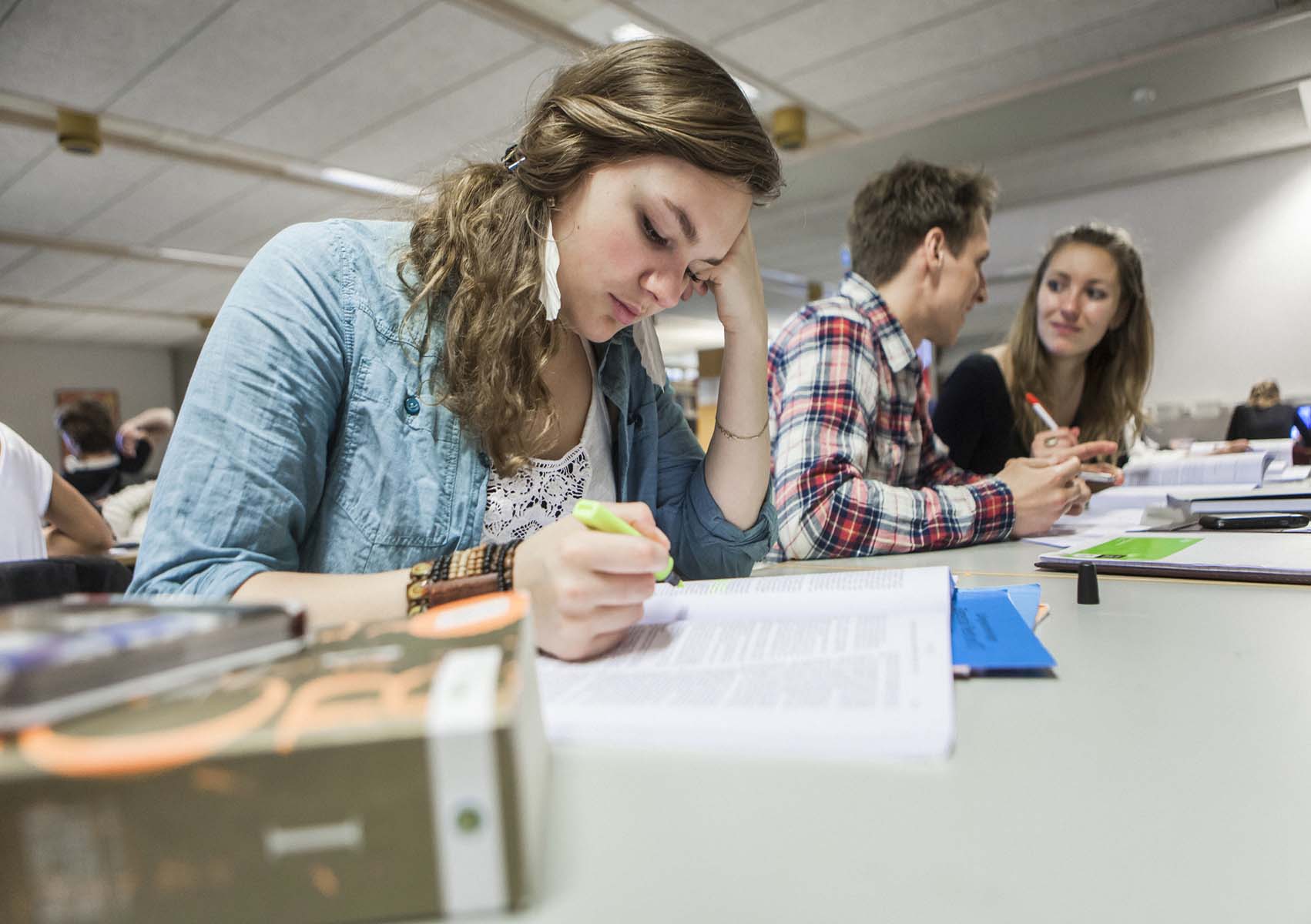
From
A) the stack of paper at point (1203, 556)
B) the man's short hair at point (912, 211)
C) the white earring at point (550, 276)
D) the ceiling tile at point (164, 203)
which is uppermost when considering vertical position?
the ceiling tile at point (164, 203)

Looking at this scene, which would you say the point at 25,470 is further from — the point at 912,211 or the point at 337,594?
the point at 912,211

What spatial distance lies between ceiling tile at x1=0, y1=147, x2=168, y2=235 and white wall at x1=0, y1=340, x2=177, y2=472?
3.94 meters

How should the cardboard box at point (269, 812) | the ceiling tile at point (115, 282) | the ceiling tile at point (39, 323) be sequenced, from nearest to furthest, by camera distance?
the cardboard box at point (269, 812) < the ceiling tile at point (115, 282) < the ceiling tile at point (39, 323)

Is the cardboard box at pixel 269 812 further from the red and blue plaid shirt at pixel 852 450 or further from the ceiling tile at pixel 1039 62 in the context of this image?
the ceiling tile at pixel 1039 62

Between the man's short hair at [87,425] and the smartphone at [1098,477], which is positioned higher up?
the man's short hair at [87,425]

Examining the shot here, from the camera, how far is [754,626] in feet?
2.11

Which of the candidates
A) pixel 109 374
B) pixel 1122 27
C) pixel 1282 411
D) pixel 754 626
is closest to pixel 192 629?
pixel 754 626

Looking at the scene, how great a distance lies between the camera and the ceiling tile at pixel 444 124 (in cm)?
371

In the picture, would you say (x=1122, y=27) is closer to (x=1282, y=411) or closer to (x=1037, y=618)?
(x=1282, y=411)

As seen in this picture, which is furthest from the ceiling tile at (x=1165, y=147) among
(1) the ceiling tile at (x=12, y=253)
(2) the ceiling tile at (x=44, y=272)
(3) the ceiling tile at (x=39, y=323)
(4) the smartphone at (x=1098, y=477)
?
(3) the ceiling tile at (x=39, y=323)

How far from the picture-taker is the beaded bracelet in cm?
58

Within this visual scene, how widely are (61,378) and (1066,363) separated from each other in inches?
447

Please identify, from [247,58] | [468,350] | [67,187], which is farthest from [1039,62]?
[67,187]

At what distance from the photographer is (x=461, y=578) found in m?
0.60
